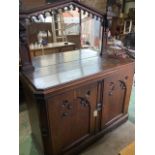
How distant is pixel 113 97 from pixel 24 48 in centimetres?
92

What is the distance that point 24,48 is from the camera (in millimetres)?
1135

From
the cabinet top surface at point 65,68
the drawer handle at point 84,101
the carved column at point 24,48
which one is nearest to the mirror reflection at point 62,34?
the cabinet top surface at point 65,68

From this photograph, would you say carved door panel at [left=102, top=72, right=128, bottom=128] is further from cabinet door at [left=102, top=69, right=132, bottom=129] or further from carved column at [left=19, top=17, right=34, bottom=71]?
carved column at [left=19, top=17, right=34, bottom=71]

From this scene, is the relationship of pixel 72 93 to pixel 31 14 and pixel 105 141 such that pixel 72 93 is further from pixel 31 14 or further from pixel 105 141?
pixel 105 141

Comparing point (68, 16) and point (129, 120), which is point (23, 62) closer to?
point (129, 120)

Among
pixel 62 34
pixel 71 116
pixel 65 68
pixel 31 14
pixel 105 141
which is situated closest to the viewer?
pixel 31 14

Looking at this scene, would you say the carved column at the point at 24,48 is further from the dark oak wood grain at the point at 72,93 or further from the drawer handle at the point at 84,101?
the drawer handle at the point at 84,101

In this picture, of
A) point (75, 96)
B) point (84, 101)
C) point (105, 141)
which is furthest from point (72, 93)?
point (105, 141)

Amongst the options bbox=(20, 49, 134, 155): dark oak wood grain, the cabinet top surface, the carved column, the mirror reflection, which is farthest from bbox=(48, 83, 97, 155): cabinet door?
the mirror reflection

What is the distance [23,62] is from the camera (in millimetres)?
1189
